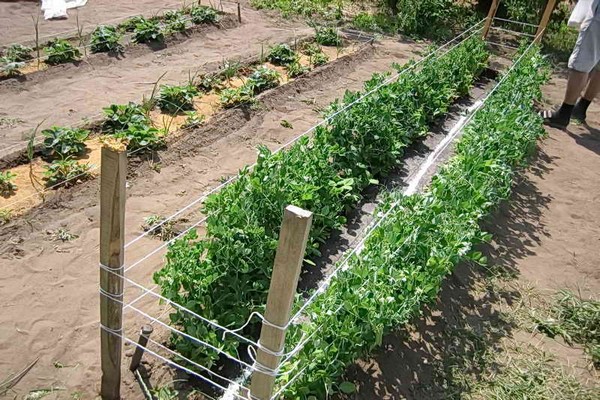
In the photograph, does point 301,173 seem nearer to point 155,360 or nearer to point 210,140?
point 155,360

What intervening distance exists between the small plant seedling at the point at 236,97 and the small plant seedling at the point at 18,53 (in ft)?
8.16

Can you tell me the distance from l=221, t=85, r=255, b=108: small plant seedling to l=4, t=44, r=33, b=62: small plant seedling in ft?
8.16

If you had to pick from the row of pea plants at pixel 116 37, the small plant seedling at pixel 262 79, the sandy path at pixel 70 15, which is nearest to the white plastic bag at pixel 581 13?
the small plant seedling at pixel 262 79

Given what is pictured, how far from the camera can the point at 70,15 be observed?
8.16 meters

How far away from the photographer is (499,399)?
2.97m

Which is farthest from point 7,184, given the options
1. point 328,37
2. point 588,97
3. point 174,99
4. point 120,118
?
point 588,97

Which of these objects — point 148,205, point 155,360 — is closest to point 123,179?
point 155,360

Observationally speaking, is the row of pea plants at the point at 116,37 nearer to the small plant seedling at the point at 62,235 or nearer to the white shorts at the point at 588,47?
the small plant seedling at the point at 62,235

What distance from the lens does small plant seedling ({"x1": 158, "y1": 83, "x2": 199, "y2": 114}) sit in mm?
5750

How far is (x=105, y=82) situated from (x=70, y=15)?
280 cm

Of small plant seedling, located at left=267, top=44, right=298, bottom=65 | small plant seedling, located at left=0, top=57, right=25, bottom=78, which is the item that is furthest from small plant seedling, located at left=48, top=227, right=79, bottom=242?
small plant seedling, located at left=267, top=44, right=298, bottom=65

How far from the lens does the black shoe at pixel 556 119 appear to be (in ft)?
22.2

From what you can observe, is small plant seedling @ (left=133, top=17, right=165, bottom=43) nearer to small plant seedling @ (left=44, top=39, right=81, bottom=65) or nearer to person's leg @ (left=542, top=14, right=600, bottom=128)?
small plant seedling @ (left=44, top=39, right=81, bottom=65)

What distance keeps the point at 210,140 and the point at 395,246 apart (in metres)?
2.84
